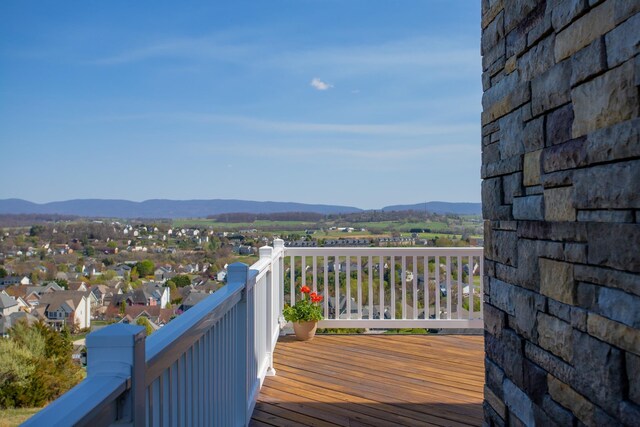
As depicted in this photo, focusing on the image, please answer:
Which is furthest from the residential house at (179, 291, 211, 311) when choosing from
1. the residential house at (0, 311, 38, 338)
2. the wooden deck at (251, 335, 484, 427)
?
the wooden deck at (251, 335, 484, 427)

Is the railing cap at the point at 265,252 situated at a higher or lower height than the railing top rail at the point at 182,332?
higher

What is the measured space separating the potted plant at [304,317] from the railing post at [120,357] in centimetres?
440

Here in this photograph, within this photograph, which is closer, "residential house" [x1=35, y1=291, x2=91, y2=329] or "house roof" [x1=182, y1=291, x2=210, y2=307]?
"residential house" [x1=35, y1=291, x2=91, y2=329]

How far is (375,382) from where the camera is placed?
4141mm

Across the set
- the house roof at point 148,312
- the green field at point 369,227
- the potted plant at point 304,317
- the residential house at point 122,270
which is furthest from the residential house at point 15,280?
the potted plant at point 304,317

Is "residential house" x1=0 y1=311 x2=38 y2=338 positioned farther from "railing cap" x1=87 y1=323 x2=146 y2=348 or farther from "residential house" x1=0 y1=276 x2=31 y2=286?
"railing cap" x1=87 y1=323 x2=146 y2=348

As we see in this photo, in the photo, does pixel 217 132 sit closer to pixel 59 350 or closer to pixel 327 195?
pixel 327 195

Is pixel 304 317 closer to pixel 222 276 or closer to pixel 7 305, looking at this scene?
pixel 222 276

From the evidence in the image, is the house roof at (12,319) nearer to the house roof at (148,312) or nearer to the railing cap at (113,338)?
the house roof at (148,312)

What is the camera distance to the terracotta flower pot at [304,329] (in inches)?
216

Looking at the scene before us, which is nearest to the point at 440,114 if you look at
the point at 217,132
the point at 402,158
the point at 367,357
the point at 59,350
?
the point at 402,158

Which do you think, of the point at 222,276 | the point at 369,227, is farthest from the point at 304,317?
the point at 222,276

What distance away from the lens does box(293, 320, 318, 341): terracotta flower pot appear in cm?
548

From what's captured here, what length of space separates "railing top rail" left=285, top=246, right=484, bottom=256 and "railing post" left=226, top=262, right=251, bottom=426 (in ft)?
9.24
